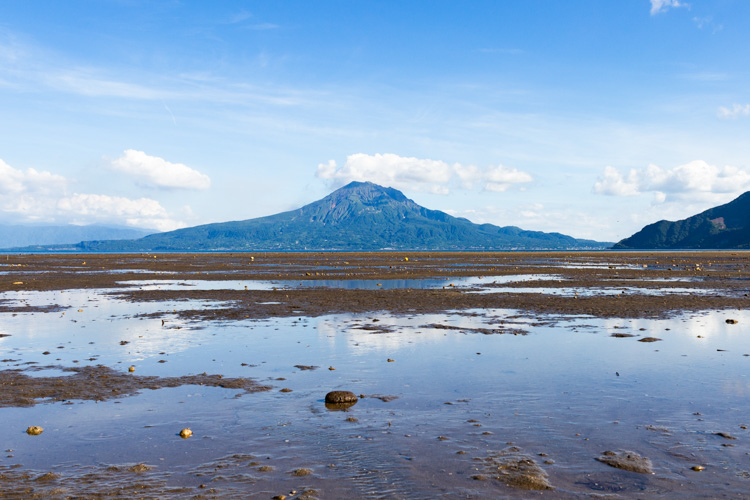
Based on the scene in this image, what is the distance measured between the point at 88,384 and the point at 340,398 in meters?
7.08

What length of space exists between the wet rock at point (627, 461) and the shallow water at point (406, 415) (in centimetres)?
17

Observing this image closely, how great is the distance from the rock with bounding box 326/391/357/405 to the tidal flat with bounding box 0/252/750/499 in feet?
0.63

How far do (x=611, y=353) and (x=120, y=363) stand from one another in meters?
15.9

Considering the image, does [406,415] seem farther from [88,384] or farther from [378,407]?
[88,384]

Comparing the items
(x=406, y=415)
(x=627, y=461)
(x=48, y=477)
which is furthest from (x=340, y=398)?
(x=627, y=461)

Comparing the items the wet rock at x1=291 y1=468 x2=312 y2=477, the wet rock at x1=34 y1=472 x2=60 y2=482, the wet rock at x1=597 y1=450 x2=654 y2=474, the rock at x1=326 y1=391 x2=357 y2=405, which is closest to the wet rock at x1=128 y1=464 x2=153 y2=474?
the wet rock at x1=34 y1=472 x2=60 y2=482

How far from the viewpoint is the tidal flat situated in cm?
846

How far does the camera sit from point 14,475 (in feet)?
28.5

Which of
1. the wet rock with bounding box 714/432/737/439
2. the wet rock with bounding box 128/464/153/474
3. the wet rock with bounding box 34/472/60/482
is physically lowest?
the wet rock with bounding box 128/464/153/474

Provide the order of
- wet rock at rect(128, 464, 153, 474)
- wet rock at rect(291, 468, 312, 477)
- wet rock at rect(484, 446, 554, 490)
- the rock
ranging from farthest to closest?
the rock
wet rock at rect(128, 464, 153, 474)
wet rock at rect(291, 468, 312, 477)
wet rock at rect(484, 446, 554, 490)

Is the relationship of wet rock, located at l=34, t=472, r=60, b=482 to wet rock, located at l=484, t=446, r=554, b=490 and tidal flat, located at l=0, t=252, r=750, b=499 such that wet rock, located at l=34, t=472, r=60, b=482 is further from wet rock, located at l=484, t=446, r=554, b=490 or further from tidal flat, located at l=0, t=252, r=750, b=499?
wet rock, located at l=484, t=446, r=554, b=490

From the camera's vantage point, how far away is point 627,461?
9031 mm

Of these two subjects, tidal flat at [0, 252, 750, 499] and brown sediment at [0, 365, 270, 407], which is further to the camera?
brown sediment at [0, 365, 270, 407]

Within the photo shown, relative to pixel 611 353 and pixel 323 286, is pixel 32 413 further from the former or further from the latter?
pixel 323 286
